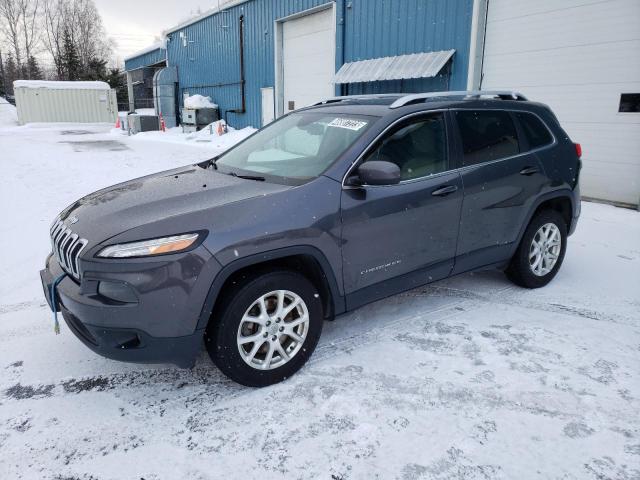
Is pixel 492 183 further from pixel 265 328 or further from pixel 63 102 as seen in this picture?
pixel 63 102

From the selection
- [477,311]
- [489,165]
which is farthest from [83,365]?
[489,165]

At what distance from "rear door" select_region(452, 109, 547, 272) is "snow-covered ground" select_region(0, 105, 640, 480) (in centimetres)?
53

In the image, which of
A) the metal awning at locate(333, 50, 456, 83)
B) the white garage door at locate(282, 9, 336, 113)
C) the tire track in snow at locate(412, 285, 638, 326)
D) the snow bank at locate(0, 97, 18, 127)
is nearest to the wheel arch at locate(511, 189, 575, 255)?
the tire track in snow at locate(412, 285, 638, 326)

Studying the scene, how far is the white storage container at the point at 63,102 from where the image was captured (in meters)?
26.8

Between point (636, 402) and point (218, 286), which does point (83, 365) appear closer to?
point (218, 286)

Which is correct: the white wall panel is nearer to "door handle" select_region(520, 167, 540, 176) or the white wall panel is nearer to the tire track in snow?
the tire track in snow

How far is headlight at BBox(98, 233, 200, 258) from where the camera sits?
248 centimetres

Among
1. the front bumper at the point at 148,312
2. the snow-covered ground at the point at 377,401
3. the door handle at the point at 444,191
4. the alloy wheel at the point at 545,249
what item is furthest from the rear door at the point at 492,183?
the front bumper at the point at 148,312

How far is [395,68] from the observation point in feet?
37.2

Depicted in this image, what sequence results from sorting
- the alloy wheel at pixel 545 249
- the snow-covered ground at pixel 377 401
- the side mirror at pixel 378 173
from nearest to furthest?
the snow-covered ground at pixel 377 401
the side mirror at pixel 378 173
the alloy wheel at pixel 545 249

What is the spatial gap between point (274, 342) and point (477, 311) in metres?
1.90

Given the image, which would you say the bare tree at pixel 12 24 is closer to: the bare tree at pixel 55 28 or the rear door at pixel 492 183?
the bare tree at pixel 55 28

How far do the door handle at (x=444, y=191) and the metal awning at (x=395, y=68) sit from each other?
7302mm

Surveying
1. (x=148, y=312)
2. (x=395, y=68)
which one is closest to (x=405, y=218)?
(x=148, y=312)
